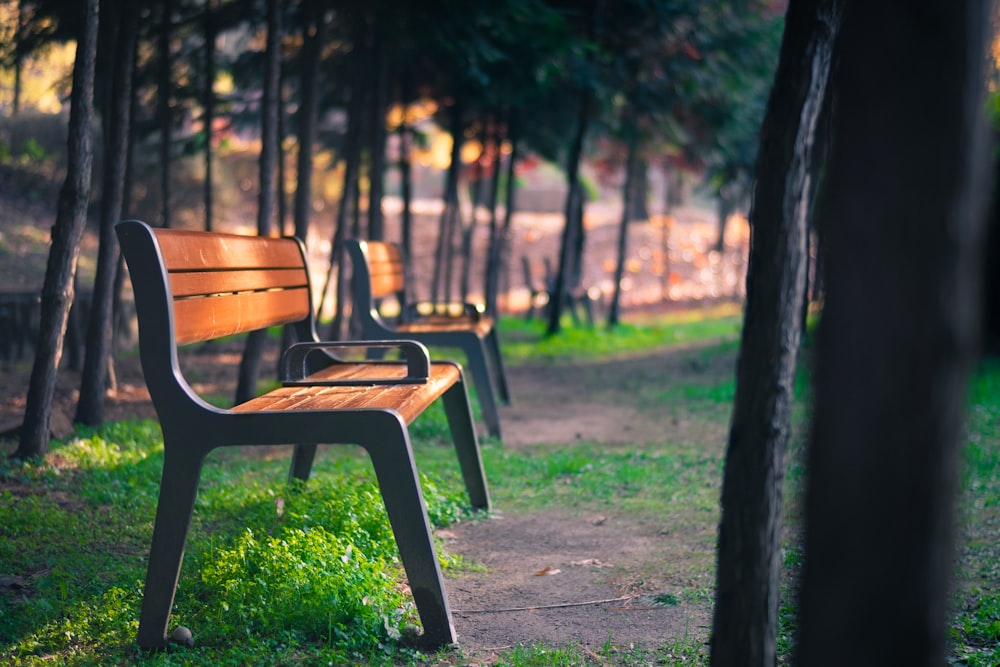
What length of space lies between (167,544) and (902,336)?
246cm

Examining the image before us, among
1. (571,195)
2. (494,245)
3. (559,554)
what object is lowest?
(559,554)

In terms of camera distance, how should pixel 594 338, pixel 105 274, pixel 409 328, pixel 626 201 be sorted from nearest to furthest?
1. pixel 105 274
2. pixel 409 328
3. pixel 594 338
4. pixel 626 201

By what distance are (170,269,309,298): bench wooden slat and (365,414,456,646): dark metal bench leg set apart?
0.83 meters

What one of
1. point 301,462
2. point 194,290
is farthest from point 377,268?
point 194,290

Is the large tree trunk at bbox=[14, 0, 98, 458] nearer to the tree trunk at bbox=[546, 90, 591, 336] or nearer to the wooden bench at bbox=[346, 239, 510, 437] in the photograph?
the wooden bench at bbox=[346, 239, 510, 437]

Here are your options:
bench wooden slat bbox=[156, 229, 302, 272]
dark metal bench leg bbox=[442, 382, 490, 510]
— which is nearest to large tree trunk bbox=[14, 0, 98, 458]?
bench wooden slat bbox=[156, 229, 302, 272]

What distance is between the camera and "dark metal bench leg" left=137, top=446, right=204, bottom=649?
311 cm

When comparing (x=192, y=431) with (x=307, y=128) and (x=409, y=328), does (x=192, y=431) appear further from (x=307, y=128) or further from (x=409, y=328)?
(x=307, y=128)

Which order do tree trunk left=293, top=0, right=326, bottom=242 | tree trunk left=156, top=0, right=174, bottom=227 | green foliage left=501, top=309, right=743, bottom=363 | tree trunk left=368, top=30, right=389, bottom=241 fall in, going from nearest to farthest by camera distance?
tree trunk left=293, top=0, right=326, bottom=242, tree trunk left=156, top=0, right=174, bottom=227, tree trunk left=368, top=30, right=389, bottom=241, green foliage left=501, top=309, right=743, bottom=363

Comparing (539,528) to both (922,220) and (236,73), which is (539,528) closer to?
(922,220)

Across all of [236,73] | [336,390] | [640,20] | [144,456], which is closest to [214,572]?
[336,390]

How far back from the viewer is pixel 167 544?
10.4 ft

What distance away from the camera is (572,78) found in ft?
47.3

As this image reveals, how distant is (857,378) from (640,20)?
→ 14.8 metres
